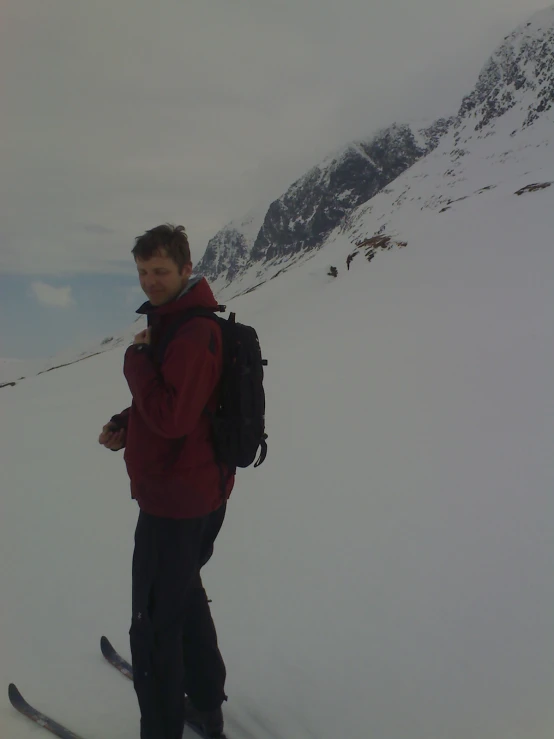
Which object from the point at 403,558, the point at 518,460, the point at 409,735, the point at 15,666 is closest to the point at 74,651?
the point at 15,666

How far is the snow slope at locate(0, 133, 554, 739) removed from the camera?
8.83 ft

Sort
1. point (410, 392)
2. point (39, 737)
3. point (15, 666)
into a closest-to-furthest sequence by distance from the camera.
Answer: point (39, 737) → point (15, 666) → point (410, 392)

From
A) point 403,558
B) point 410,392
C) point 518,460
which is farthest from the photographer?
point 410,392

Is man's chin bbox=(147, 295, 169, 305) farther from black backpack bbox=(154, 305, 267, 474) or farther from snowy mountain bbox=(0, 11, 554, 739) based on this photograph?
snowy mountain bbox=(0, 11, 554, 739)

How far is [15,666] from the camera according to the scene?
3008 mm

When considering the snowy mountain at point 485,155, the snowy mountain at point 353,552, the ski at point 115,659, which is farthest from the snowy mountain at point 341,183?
the ski at point 115,659

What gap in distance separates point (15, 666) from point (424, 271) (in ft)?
51.0

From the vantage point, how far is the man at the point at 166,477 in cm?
205

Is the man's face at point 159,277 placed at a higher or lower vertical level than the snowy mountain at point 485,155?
lower

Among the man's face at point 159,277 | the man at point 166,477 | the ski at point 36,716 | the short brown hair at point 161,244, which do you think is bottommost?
the ski at point 36,716

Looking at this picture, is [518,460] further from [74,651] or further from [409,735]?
[74,651]

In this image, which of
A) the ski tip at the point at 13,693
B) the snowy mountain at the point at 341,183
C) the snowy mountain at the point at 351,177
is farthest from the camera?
the snowy mountain at the point at 341,183

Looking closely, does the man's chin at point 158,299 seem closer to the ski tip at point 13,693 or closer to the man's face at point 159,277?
the man's face at point 159,277

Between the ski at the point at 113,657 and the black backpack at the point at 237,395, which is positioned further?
the ski at the point at 113,657
